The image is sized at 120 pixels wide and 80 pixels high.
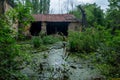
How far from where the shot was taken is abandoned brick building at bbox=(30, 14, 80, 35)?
3272 centimetres

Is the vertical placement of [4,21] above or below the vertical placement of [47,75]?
above

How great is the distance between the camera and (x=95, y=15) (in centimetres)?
3591

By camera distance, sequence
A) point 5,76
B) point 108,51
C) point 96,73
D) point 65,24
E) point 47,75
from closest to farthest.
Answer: point 5,76 → point 47,75 → point 96,73 → point 108,51 → point 65,24

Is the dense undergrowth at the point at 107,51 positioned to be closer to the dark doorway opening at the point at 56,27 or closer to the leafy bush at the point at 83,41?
the leafy bush at the point at 83,41

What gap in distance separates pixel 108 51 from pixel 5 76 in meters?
4.35

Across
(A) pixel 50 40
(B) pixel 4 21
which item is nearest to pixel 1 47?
(B) pixel 4 21

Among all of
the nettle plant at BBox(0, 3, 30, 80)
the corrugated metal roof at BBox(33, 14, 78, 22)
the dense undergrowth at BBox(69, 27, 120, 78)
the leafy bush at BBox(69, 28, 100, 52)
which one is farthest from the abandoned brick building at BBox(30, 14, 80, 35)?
the nettle plant at BBox(0, 3, 30, 80)

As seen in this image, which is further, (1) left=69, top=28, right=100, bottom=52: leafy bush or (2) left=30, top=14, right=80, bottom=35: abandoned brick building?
(2) left=30, top=14, right=80, bottom=35: abandoned brick building

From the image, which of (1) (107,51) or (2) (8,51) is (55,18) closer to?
(1) (107,51)

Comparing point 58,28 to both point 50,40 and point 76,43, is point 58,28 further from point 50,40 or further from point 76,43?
point 76,43

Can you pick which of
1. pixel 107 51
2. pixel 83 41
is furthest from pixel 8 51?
pixel 83 41

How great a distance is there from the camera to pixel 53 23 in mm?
33906

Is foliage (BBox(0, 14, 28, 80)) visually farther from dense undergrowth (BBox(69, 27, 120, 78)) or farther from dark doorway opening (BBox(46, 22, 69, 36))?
dark doorway opening (BBox(46, 22, 69, 36))

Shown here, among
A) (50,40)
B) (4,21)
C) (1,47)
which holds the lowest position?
(50,40)
